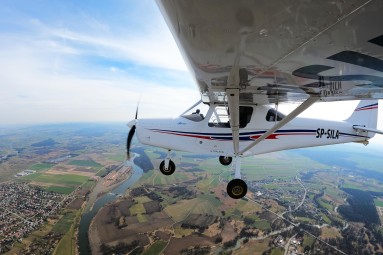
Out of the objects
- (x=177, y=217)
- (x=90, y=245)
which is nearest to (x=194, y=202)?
(x=177, y=217)

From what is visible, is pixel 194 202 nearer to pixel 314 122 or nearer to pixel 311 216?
pixel 311 216

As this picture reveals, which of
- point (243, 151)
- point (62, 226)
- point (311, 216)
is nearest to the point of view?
point (243, 151)

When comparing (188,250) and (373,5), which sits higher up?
(373,5)

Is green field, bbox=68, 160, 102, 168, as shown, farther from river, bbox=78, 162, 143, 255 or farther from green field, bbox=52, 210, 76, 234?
green field, bbox=52, 210, 76, 234

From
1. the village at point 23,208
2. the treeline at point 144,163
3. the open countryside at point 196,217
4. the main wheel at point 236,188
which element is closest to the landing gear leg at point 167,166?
the main wheel at point 236,188

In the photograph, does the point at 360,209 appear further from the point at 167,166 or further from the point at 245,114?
the point at 245,114

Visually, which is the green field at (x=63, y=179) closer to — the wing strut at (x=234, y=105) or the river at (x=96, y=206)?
the river at (x=96, y=206)

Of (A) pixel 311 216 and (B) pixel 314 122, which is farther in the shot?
(A) pixel 311 216

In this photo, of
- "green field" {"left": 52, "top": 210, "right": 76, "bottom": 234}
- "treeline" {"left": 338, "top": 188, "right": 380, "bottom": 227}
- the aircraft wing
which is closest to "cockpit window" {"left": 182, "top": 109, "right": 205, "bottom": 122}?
the aircraft wing
